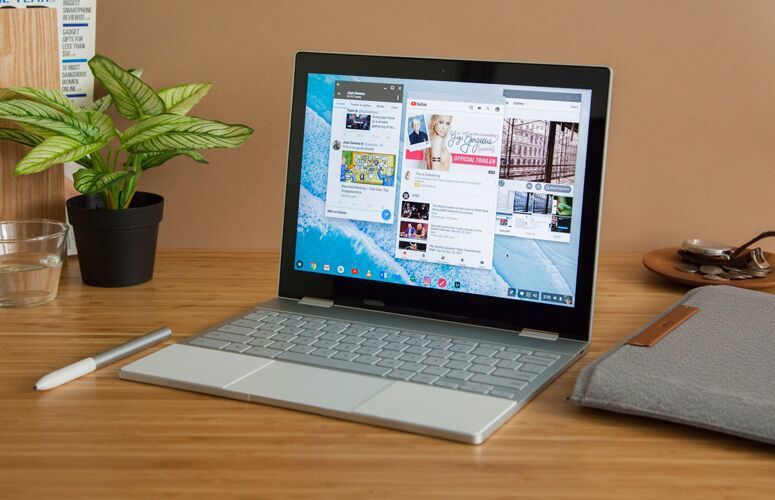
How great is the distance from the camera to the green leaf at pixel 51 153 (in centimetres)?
112

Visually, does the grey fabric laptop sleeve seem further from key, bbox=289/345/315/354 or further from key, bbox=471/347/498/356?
key, bbox=289/345/315/354

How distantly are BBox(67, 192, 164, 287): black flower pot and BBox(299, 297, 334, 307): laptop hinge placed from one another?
26 cm

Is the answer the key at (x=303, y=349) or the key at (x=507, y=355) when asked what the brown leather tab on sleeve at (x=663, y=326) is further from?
the key at (x=303, y=349)

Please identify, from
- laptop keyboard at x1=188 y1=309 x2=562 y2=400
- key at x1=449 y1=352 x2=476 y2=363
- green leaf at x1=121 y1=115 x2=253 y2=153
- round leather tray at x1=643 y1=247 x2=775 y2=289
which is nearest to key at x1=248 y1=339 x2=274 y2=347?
laptop keyboard at x1=188 y1=309 x2=562 y2=400

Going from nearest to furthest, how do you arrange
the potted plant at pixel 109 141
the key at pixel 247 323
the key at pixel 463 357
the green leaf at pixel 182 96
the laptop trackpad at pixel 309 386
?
1. the laptop trackpad at pixel 309 386
2. the key at pixel 463 357
3. the key at pixel 247 323
4. the potted plant at pixel 109 141
5. the green leaf at pixel 182 96

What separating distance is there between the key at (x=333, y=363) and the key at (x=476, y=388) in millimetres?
85

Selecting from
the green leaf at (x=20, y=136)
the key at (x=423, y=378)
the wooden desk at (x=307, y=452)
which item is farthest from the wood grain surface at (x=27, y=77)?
the key at (x=423, y=378)

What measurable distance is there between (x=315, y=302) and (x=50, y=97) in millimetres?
440

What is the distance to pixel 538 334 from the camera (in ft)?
3.42

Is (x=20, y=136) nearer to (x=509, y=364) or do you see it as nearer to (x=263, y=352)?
(x=263, y=352)

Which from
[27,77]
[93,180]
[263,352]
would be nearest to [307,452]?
[263,352]

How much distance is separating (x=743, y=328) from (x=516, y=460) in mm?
360

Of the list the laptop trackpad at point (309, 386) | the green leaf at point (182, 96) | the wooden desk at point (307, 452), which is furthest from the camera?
the green leaf at point (182, 96)

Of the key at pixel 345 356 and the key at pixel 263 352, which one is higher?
the key at pixel 345 356
